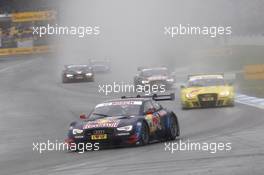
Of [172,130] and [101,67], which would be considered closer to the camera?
[172,130]

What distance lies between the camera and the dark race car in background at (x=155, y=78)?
3956cm

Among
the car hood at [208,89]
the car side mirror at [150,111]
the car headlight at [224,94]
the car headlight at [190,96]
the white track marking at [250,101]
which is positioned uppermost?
the car side mirror at [150,111]

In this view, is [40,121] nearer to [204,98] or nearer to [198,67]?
[204,98]

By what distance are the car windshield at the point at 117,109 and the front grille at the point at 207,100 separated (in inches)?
390

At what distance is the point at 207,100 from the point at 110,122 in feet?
36.9

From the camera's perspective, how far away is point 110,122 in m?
17.3

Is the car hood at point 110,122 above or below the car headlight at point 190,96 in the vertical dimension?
above

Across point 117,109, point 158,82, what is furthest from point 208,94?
point 158,82

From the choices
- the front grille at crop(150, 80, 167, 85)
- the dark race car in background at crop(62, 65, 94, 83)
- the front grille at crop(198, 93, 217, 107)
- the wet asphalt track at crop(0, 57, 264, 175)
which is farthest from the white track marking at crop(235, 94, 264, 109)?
the dark race car in background at crop(62, 65, 94, 83)

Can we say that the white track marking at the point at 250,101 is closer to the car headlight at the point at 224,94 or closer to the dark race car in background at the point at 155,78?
the car headlight at the point at 224,94

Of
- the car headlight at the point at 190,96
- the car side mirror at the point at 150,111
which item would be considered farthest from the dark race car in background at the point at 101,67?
the car side mirror at the point at 150,111

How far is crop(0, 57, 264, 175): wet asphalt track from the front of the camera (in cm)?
1274

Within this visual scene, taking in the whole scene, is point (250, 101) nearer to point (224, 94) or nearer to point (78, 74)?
point (224, 94)

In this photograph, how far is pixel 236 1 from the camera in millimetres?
74438
